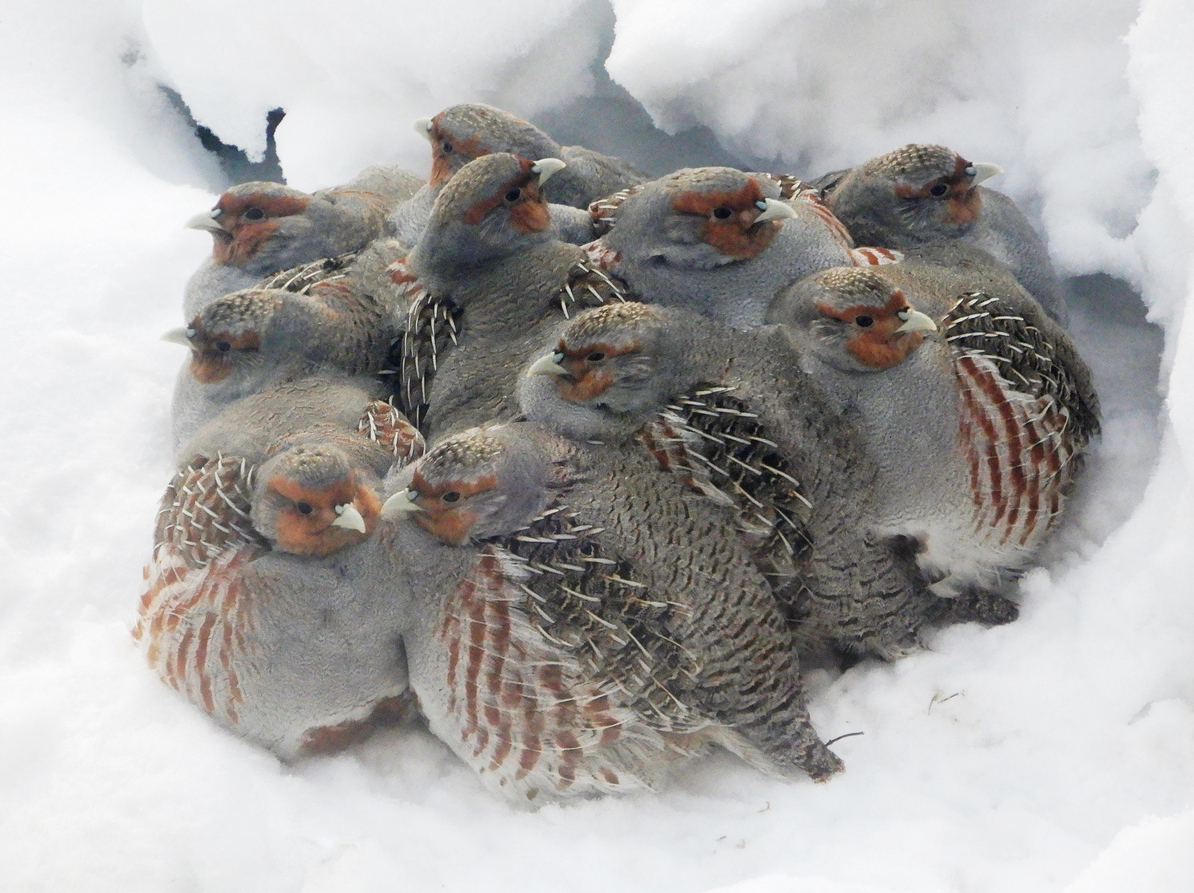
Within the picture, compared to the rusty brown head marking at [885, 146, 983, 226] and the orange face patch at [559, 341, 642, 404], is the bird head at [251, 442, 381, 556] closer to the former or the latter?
the orange face patch at [559, 341, 642, 404]

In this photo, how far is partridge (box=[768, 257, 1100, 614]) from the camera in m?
2.53

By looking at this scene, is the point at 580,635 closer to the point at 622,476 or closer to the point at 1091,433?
the point at 622,476

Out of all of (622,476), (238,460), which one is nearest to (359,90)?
(238,460)

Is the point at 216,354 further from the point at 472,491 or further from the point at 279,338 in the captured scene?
the point at 472,491

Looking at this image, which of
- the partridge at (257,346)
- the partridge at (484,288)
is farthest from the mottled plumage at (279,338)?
the partridge at (484,288)

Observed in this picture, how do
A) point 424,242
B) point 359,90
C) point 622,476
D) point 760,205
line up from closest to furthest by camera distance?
point 622,476 → point 760,205 → point 424,242 → point 359,90

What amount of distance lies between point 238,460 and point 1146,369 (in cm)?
234

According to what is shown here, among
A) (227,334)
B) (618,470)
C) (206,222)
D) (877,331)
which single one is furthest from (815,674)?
(206,222)

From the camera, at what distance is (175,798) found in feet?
7.49

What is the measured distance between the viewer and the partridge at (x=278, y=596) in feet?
7.63

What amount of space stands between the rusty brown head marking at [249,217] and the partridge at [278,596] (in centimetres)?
87

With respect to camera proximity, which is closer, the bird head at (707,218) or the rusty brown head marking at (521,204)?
the bird head at (707,218)

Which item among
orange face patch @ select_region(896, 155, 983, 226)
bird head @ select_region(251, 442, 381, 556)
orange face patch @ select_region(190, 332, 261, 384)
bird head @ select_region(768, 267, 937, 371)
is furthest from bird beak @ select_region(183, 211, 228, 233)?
orange face patch @ select_region(896, 155, 983, 226)

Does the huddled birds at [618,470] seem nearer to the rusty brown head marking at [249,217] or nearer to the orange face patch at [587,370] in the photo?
the orange face patch at [587,370]
